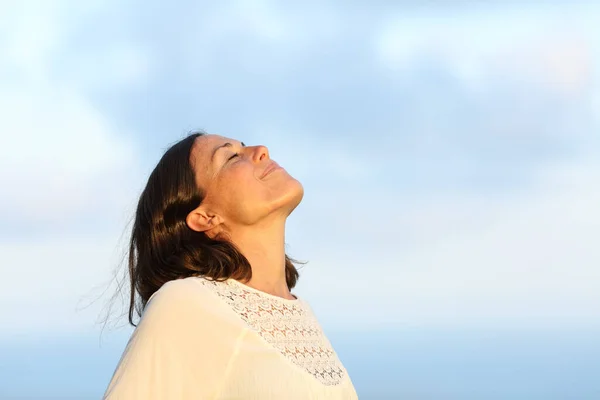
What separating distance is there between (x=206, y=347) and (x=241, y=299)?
0.27m

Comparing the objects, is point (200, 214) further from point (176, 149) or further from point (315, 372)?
point (315, 372)

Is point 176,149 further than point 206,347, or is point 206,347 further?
point 176,149

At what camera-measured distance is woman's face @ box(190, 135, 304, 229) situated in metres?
2.74

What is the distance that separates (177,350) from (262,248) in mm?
572

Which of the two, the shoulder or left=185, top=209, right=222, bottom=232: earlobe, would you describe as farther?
left=185, top=209, right=222, bottom=232: earlobe

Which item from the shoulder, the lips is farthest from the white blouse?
the lips

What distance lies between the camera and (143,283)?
280 cm

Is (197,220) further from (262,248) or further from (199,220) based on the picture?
(262,248)

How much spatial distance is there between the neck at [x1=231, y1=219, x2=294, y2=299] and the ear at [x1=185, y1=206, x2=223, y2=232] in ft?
0.31

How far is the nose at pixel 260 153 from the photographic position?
2.85 meters

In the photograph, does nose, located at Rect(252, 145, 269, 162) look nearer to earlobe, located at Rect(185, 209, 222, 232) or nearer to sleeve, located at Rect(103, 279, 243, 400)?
earlobe, located at Rect(185, 209, 222, 232)

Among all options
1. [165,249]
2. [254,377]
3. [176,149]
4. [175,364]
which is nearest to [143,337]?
[175,364]

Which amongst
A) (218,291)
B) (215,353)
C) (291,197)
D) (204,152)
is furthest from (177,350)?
(204,152)

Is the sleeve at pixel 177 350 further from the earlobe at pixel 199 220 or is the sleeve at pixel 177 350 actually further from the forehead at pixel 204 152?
the forehead at pixel 204 152
